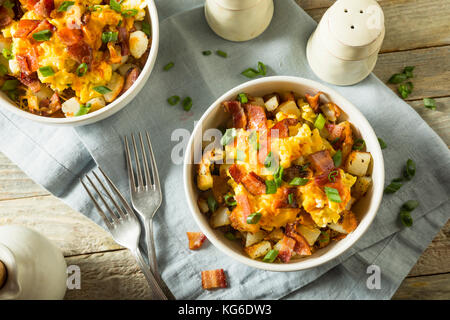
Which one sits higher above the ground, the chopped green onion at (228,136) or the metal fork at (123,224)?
the chopped green onion at (228,136)

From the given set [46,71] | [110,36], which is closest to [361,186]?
[110,36]

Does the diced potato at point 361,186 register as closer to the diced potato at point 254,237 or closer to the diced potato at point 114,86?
the diced potato at point 254,237

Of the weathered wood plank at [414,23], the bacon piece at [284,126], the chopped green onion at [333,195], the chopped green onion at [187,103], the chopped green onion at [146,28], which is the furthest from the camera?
the weathered wood plank at [414,23]

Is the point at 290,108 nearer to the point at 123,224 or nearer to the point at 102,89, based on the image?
the point at 102,89

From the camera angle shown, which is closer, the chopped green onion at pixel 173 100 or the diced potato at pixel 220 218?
the diced potato at pixel 220 218

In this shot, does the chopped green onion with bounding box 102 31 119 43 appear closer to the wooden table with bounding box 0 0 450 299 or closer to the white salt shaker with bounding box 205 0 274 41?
A: the white salt shaker with bounding box 205 0 274 41

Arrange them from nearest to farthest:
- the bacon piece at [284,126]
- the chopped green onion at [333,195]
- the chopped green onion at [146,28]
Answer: the chopped green onion at [333,195]
the bacon piece at [284,126]
the chopped green onion at [146,28]

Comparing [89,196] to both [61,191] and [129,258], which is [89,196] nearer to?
[61,191]

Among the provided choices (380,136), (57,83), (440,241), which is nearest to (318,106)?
(380,136)

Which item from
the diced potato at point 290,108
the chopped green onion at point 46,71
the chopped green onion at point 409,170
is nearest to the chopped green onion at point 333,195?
the diced potato at point 290,108
